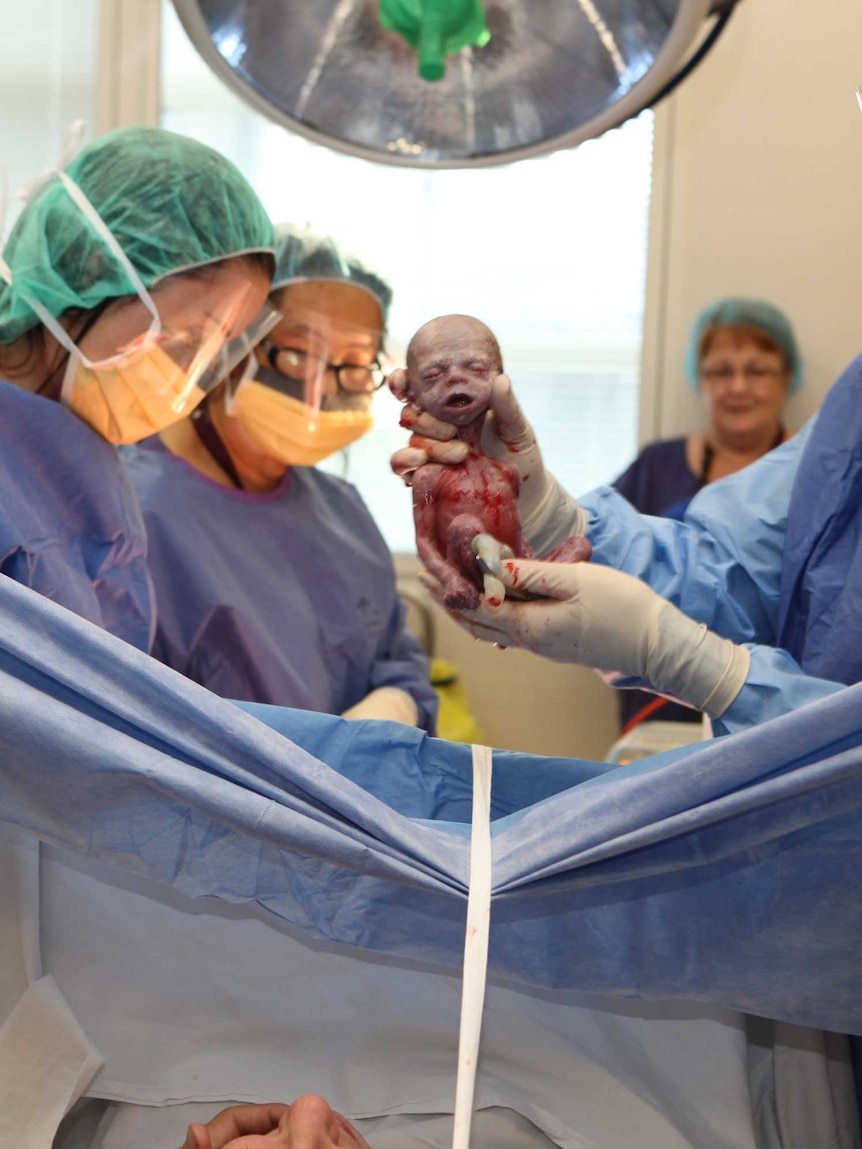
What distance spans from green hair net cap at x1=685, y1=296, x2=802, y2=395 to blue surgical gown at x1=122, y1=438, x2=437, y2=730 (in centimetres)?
142

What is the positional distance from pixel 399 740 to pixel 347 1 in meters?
0.96

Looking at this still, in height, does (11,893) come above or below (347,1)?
below

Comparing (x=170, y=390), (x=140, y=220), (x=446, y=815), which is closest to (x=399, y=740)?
(x=446, y=815)

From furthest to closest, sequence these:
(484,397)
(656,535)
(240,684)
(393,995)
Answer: (240,684) < (656,535) < (393,995) < (484,397)

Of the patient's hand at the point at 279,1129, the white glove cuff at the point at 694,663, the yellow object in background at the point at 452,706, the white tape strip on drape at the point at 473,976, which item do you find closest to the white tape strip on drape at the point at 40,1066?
the patient's hand at the point at 279,1129

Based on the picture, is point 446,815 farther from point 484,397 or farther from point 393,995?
point 484,397

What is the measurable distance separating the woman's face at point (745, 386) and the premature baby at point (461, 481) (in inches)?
95.8

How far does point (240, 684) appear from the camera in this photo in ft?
6.49

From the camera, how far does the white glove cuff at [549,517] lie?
1241 mm

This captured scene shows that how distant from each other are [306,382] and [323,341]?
78mm

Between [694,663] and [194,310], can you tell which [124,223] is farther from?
[694,663]

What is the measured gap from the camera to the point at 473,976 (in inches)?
38.2

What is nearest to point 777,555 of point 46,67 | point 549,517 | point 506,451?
point 549,517

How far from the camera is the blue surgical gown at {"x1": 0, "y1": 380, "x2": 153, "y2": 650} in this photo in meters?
1.34
